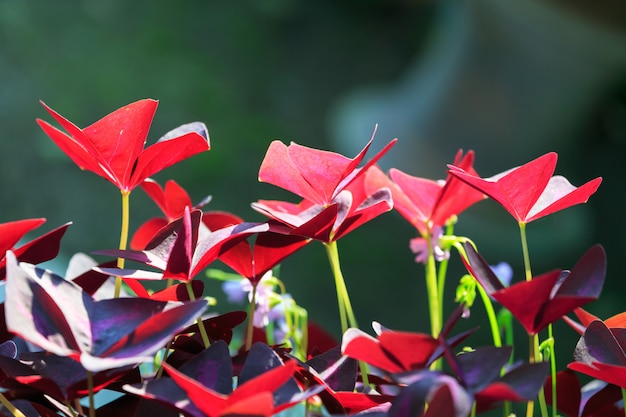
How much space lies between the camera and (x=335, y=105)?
320 centimetres

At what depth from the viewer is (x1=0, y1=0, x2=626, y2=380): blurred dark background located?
2.33m

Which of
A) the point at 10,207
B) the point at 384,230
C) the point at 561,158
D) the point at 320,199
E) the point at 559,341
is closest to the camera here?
the point at 320,199

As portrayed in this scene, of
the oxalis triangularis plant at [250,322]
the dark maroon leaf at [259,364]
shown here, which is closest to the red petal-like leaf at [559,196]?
the oxalis triangularis plant at [250,322]

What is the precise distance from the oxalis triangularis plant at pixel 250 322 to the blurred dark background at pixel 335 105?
169cm

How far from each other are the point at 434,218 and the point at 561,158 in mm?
2511

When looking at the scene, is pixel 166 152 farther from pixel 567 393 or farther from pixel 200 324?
pixel 567 393

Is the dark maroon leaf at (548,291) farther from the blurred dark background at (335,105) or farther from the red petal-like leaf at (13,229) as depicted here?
the blurred dark background at (335,105)

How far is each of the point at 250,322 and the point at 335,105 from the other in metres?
2.93

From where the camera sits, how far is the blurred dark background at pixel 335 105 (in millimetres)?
2326

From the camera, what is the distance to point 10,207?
2314mm

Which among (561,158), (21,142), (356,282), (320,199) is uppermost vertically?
(320,199)

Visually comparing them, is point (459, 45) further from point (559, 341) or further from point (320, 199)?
point (320, 199)

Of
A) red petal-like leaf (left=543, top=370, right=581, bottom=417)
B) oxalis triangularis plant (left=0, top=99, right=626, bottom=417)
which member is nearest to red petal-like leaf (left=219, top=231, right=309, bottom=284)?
oxalis triangularis plant (left=0, top=99, right=626, bottom=417)

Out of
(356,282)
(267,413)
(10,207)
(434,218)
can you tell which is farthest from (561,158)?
(267,413)
